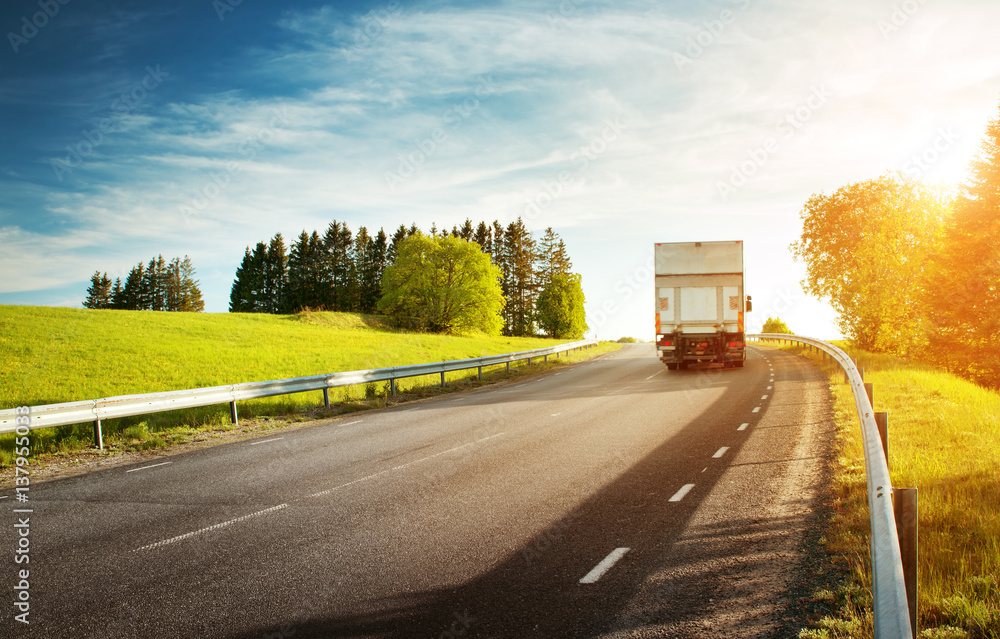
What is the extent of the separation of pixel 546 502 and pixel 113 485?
5.66 m

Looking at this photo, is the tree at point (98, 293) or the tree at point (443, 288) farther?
the tree at point (98, 293)

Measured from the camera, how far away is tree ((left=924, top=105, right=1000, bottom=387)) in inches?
875

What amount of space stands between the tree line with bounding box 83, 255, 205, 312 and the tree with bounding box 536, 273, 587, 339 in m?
64.0

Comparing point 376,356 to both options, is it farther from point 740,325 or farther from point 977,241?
point 977,241

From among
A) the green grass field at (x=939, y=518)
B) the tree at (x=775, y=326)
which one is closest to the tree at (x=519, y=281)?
the tree at (x=775, y=326)

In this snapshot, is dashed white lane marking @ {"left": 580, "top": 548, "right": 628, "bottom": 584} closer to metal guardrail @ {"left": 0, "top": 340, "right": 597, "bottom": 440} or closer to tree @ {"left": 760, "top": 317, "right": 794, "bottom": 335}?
metal guardrail @ {"left": 0, "top": 340, "right": 597, "bottom": 440}

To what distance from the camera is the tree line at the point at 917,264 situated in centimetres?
2259

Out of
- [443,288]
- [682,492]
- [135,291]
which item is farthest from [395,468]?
[135,291]

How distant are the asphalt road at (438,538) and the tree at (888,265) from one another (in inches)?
857

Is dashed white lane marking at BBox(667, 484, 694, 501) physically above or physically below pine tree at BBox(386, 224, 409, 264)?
below

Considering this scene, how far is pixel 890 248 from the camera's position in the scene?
27875 millimetres

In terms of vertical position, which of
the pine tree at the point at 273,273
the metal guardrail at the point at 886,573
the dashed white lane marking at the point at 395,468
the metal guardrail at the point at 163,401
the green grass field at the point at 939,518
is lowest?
the dashed white lane marking at the point at 395,468

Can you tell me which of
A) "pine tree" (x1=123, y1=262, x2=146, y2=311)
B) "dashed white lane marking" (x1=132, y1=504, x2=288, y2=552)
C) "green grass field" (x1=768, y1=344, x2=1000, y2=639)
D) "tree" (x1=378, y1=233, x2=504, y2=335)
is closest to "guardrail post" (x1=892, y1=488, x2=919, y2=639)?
"green grass field" (x1=768, y1=344, x2=1000, y2=639)

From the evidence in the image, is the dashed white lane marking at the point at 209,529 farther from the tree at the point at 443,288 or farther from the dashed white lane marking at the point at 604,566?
the tree at the point at 443,288
